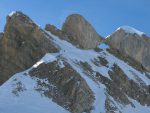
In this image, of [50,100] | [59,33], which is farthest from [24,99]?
[59,33]

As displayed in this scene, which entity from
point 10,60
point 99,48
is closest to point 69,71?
point 10,60

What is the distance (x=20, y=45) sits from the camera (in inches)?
2175

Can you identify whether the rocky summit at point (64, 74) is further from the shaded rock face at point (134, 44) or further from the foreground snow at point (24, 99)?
the shaded rock face at point (134, 44)

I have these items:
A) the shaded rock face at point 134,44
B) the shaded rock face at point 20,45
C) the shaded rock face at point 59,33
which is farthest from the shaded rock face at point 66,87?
the shaded rock face at point 134,44

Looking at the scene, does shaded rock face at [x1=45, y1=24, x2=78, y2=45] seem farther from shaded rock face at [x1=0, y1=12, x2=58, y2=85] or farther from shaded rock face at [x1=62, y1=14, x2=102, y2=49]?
shaded rock face at [x1=0, y1=12, x2=58, y2=85]

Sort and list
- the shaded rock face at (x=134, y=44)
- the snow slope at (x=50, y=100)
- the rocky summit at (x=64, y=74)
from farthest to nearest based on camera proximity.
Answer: the shaded rock face at (x=134, y=44), the rocky summit at (x=64, y=74), the snow slope at (x=50, y=100)

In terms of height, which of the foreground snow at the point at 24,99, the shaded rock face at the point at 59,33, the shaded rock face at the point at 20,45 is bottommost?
the foreground snow at the point at 24,99

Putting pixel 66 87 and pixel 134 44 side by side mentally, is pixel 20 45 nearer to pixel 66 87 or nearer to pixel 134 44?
pixel 66 87

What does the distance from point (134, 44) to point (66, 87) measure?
45.0 meters

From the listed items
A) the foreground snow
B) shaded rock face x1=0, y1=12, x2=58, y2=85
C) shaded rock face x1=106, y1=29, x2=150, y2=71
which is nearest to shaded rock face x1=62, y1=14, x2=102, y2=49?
shaded rock face x1=106, y1=29, x2=150, y2=71

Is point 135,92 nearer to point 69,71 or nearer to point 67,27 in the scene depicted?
point 69,71

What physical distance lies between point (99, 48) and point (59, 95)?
25.2m

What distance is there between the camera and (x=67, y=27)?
73625mm

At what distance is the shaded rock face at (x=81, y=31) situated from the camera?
237ft
